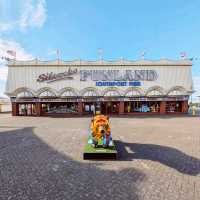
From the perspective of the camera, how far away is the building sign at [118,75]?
23594 mm

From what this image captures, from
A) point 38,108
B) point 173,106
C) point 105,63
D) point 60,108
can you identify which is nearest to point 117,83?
point 105,63

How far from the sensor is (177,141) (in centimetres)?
888

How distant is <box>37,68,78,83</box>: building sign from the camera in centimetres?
2322

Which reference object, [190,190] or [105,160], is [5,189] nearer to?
[105,160]

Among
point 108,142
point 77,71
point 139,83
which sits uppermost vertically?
point 77,71

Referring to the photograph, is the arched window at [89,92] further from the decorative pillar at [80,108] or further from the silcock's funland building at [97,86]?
the decorative pillar at [80,108]

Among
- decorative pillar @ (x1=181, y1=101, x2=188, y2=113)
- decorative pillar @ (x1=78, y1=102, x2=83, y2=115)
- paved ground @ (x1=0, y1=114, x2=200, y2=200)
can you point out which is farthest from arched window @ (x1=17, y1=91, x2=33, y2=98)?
decorative pillar @ (x1=181, y1=101, x2=188, y2=113)

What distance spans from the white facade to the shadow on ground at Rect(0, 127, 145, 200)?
17597 millimetres

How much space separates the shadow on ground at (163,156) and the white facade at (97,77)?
52.2ft

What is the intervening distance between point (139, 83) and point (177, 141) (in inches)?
630

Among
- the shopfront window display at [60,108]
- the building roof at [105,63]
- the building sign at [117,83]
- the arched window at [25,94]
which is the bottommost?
the shopfront window display at [60,108]

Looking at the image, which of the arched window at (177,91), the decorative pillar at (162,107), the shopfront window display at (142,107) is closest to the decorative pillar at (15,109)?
the shopfront window display at (142,107)

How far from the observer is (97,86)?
77.2ft

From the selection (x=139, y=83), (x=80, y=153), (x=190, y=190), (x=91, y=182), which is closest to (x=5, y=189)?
(x=91, y=182)
